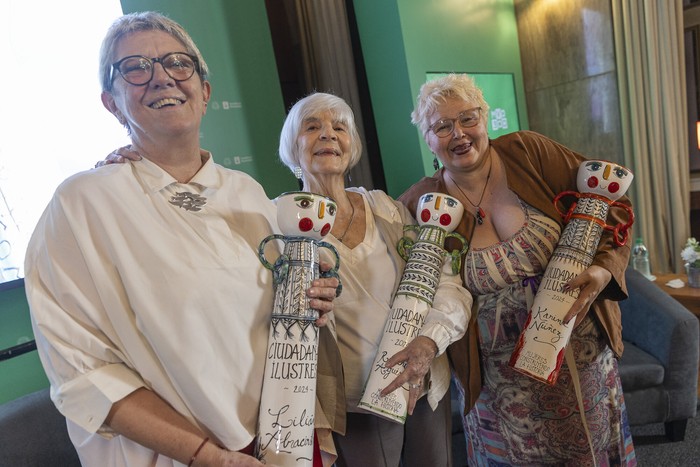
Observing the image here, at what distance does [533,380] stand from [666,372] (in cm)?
122

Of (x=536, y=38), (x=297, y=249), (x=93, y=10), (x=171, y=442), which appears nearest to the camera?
(x=171, y=442)

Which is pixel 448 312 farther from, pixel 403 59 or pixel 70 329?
pixel 403 59

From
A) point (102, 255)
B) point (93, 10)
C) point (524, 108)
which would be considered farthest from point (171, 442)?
point (524, 108)

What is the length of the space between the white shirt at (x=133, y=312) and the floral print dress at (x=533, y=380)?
0.76 metres

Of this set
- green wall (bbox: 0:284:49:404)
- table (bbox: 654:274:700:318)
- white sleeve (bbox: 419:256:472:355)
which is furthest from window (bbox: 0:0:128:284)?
table (bbox: 654:274:700:318)

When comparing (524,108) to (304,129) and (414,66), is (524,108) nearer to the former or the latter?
(414,66)

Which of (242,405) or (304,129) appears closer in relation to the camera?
(242,405)

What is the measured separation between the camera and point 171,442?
0.86 m

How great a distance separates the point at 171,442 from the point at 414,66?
2.49 metres

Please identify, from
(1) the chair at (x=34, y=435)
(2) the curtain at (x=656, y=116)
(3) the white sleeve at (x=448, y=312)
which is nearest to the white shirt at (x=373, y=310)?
(3) the white sleeve at (x=448, y=312)

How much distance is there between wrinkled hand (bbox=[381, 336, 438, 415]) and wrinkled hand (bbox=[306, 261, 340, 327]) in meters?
0.23

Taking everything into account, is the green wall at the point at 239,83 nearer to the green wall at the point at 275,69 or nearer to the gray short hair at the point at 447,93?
the green wall at the point at 275,69

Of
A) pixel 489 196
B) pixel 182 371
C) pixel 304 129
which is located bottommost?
pixel 182 371

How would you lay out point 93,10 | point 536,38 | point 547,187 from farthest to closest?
point 536,38, point 93,10, point 547,187
